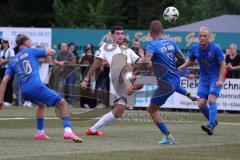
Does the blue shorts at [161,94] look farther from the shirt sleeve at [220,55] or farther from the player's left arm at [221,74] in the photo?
the shirt sleeve at [220,55]

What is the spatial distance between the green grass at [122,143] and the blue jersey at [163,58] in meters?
1.24

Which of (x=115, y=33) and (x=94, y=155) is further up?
(x=115, y=33)

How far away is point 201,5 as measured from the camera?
4975 cm

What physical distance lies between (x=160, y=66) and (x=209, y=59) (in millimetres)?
2150

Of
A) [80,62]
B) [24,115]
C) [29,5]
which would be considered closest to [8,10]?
[29,5]

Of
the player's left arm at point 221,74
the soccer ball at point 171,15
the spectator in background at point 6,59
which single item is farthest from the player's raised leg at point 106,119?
the spectator in background at point 6,59

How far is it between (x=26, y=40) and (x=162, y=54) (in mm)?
2497

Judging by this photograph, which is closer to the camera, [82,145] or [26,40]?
[82,145]

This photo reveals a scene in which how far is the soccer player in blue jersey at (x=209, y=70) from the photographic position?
17062 millimetres

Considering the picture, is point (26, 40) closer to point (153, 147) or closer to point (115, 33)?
point (115, 33)

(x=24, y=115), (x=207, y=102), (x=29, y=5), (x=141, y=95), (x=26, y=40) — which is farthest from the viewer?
(x=29, y=5)

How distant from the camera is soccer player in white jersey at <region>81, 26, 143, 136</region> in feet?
54.1

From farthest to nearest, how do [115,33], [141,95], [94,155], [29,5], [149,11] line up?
[29,5]
[149,11]
[141,95]
[115,33]
[94,155]

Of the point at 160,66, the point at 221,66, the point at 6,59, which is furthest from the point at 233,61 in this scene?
the point at 160,66
